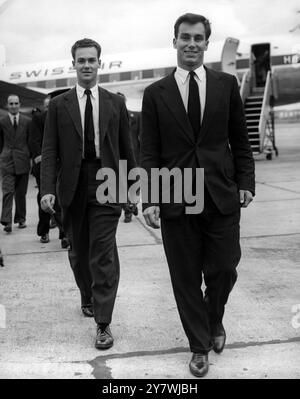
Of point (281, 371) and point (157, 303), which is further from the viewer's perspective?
point (157, 303)

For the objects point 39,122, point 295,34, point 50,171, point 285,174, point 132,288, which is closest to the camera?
point 50,171

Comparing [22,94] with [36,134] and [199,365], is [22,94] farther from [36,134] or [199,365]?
[199,365]

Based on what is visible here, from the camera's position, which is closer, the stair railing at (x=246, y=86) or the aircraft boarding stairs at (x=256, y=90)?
the aircraft boarding stairs at (x=256, y=90)

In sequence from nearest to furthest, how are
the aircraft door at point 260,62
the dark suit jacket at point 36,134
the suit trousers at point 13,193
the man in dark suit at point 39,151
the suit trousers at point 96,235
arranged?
the suit trousers at point 96,235 < the man in dark suit at point 39,151 < the dark suit jacket at point 36,134 < the suit trousers at point 13,193 < the aircraft door at point 260,62

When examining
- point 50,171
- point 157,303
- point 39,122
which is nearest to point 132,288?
point 157,303

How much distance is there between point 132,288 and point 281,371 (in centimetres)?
196

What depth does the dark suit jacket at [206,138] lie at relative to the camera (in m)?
3.03

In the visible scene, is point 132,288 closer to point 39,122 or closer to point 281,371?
point 281,371

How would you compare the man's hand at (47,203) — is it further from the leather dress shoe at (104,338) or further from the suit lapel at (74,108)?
the leather dress shoe at (104,338)

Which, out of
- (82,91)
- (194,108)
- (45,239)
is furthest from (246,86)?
(194,108)

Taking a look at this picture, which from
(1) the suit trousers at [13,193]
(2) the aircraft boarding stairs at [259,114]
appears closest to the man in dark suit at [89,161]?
(1) the suit trousers at [13,193]

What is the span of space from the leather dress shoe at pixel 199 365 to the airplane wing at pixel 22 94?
1355cm

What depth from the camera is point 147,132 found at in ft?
10.2

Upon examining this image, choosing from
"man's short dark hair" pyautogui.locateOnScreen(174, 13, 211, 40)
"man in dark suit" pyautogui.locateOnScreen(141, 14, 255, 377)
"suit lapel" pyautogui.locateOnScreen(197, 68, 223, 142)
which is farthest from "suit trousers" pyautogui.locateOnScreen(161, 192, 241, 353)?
"man's short dark hair" pyautogui.locateOnScreen(174, 13, 211, 40)
